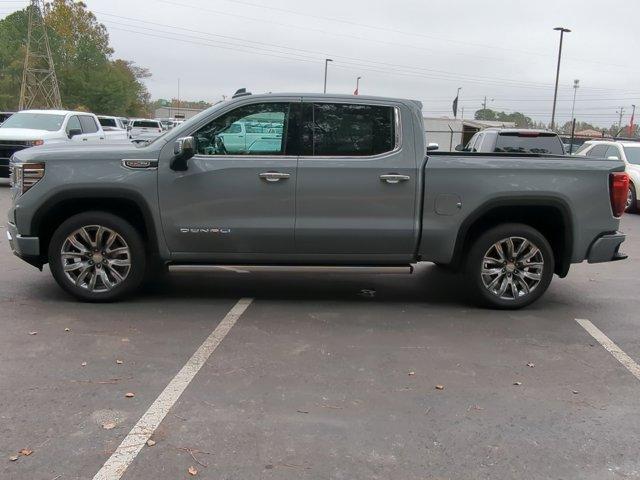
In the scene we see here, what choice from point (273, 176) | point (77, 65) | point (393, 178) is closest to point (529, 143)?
point (393, 178)

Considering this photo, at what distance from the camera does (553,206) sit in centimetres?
569

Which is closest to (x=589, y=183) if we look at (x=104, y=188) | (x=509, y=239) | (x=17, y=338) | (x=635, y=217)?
(x=509, y=239)

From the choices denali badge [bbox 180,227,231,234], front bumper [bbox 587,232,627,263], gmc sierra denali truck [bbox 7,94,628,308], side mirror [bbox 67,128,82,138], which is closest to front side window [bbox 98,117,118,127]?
side mirror [bbox 67,128,82,138]

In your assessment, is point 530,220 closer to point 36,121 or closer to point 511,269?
point 511,269

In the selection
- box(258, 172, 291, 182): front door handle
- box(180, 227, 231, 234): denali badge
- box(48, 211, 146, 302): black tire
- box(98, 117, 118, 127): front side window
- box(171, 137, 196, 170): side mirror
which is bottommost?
box(48, 211, 146, 302): black tire

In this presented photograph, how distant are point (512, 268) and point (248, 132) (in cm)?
285

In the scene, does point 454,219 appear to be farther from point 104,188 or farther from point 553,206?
point 104,188

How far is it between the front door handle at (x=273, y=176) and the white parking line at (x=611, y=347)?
3057 mm

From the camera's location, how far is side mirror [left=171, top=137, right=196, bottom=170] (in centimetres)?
530

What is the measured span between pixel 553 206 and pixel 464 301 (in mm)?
1317

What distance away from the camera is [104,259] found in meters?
5.68

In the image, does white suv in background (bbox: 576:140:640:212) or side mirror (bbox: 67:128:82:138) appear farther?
side mirror (bbox: 67:128:82:138)

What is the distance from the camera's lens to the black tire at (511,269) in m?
5.77

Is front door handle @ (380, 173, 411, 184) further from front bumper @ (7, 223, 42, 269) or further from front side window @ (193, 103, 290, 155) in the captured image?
front bumper @ (7, 223, 42, 269)
